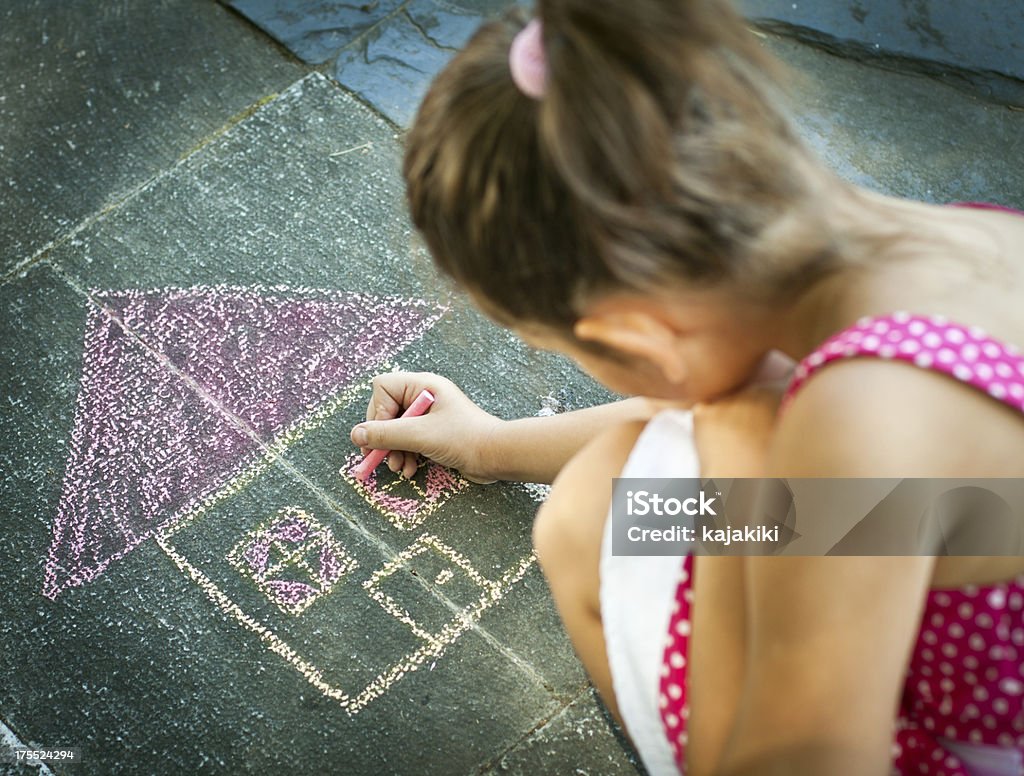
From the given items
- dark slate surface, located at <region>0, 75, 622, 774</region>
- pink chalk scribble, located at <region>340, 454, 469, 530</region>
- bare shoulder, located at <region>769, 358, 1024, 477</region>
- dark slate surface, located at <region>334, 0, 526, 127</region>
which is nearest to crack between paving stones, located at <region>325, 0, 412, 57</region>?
dark slate surface, located at <region>334, 0, 526, 127</region>

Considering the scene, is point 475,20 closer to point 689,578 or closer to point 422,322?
point 422,322

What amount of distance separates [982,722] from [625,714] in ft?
1.18

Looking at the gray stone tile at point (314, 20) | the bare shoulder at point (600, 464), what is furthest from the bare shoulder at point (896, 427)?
the gray stone tile at point (314, 20)

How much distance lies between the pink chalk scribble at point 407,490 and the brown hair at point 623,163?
847 mm

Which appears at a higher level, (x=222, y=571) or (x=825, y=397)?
(x=825, y=397)

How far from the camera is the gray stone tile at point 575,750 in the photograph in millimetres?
1600

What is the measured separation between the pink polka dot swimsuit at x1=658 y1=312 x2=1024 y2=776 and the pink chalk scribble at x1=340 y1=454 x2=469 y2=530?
0.73 meters

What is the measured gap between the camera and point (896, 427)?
92 cm

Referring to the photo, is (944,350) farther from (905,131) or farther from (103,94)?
(103,94)

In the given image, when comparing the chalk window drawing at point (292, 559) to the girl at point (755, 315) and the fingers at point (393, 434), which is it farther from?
the girl at point (755, 315)

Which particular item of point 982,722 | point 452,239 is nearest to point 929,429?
point 982,722

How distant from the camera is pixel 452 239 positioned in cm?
106

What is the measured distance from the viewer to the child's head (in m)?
0.90

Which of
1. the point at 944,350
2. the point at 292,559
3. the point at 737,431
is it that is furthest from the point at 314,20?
the point at 944,350
